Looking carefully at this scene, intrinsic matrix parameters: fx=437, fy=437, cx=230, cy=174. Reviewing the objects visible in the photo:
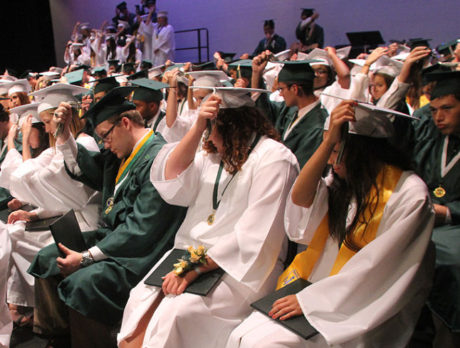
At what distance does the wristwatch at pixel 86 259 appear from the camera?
2.80m

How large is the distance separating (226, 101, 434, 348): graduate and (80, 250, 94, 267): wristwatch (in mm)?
1222

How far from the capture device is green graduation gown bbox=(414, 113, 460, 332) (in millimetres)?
2154

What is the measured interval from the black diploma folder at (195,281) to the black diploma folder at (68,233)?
2.46ft

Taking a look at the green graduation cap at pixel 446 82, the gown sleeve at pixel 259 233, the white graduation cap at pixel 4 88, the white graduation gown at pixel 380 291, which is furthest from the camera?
the white graduation cap at pixel 4 88

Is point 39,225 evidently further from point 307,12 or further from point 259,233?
point 307,12

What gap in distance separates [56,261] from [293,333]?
1.77 metres

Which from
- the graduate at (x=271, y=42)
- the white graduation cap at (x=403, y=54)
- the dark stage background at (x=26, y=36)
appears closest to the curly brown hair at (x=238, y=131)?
the white graduation cap at (x=403, y=54)

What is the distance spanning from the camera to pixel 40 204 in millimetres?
3559

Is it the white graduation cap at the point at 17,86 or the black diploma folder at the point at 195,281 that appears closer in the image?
the black diploma folder at the point at 195,281

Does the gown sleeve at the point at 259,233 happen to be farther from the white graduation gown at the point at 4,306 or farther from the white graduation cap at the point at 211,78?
the white graduation cap at the point at 211,78

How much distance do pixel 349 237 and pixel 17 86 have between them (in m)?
5.70

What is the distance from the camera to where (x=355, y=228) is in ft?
6.66

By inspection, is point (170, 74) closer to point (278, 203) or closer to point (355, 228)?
point (278, 203)

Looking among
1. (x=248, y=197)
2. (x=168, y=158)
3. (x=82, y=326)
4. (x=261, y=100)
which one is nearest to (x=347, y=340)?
(x=248, y=197)
